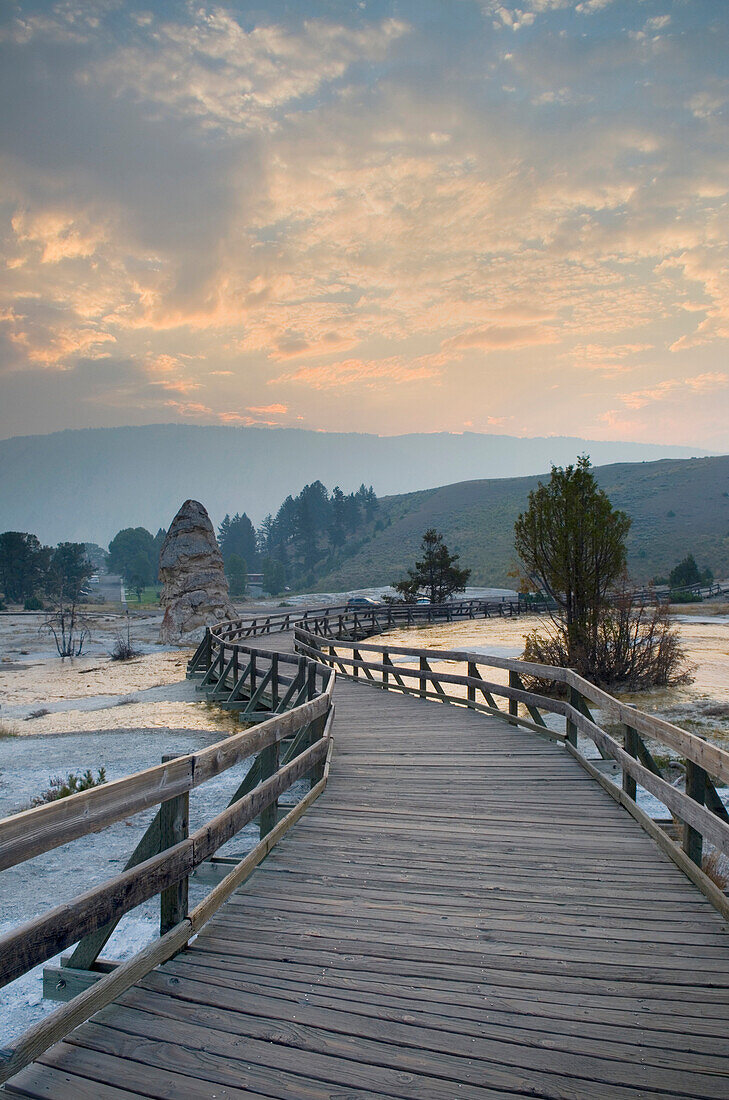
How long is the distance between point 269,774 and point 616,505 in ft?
353

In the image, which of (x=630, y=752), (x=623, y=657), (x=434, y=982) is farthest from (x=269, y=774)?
(x=623, y=657)

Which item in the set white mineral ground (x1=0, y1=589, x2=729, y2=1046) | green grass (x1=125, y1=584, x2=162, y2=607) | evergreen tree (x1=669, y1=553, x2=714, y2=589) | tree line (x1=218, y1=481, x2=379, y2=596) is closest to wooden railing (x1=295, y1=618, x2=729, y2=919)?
white mineral ground (x1=0, y1=589, x2=729, y2=1046)

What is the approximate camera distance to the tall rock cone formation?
3625 centimetres

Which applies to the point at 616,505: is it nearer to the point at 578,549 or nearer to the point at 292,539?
the point at 292,539

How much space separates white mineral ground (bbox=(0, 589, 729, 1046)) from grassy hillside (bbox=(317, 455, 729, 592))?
47545 millimetres

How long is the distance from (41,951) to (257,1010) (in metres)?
1.00

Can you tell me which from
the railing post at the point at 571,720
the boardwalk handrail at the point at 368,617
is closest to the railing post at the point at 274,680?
the railing post at the point at 571,720

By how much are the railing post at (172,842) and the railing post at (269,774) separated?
4.72 ft

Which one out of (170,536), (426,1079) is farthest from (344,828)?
(170,536)

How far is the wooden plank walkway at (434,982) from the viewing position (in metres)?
2.59

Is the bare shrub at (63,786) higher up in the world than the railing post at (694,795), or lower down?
lower down

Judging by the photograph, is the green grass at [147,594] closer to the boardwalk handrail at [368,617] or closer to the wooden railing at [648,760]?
the boardwalk handrail at [368,617]

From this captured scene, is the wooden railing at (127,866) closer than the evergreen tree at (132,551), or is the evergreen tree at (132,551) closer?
the wooden railing at (127,866)

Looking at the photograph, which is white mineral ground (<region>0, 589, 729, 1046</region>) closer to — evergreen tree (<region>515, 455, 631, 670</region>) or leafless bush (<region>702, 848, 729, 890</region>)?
leafless bush (<region>702, 848, 729, 890</region>)
